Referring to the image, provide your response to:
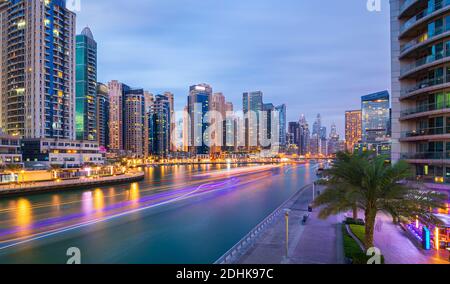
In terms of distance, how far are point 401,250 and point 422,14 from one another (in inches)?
956

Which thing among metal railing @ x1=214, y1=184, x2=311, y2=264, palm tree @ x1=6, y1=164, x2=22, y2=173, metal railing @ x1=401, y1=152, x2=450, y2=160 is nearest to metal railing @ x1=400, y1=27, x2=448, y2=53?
metal railing @ x1=401, y1=152, x2=450, y2=160

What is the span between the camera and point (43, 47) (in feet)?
305

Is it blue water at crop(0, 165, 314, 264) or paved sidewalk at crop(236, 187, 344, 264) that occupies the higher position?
paved sidewalk at crop(236, 187, 344, 264)

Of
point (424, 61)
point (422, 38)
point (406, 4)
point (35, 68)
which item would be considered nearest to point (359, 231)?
point (424, 61)

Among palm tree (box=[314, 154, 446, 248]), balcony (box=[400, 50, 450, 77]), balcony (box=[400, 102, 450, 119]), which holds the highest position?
balcony (box=[400, 50, 450, 77])

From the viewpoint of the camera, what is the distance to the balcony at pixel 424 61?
2313 centimetres

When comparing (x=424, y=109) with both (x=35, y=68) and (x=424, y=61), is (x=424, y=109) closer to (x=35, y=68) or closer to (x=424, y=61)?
(x=424, y=61)

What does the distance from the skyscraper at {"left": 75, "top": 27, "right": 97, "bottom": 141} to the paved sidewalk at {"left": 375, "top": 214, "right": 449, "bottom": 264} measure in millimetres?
169632

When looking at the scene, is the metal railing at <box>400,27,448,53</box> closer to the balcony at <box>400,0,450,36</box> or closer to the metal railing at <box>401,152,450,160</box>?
the balcony at <box>400,0,450,36</box>

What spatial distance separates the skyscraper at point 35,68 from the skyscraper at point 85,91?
57.5 m

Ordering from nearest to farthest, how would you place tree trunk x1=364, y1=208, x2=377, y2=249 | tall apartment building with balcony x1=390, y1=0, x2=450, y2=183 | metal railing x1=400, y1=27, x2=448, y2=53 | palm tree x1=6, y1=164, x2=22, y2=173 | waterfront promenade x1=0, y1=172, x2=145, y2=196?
1. tree trunk x1=364, y1=208, x2=377, y2=249
2. tall apartment building with balcony x1=390, y1=0, x2=450, y2=183
3. metal railing x1=400, y1=27, x2=448, y2=53
4. waterfront promenade x1=0, y1=172, x2=145, y2=196
5. palm tree x1=6, y1=164, x2=22, y2=173

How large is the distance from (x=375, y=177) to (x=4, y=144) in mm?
88822

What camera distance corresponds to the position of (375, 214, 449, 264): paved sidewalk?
13148 millimetres

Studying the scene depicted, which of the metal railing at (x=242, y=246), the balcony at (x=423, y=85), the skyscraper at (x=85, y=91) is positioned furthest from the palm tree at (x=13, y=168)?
the skyscraper at (x=85, y=91)
